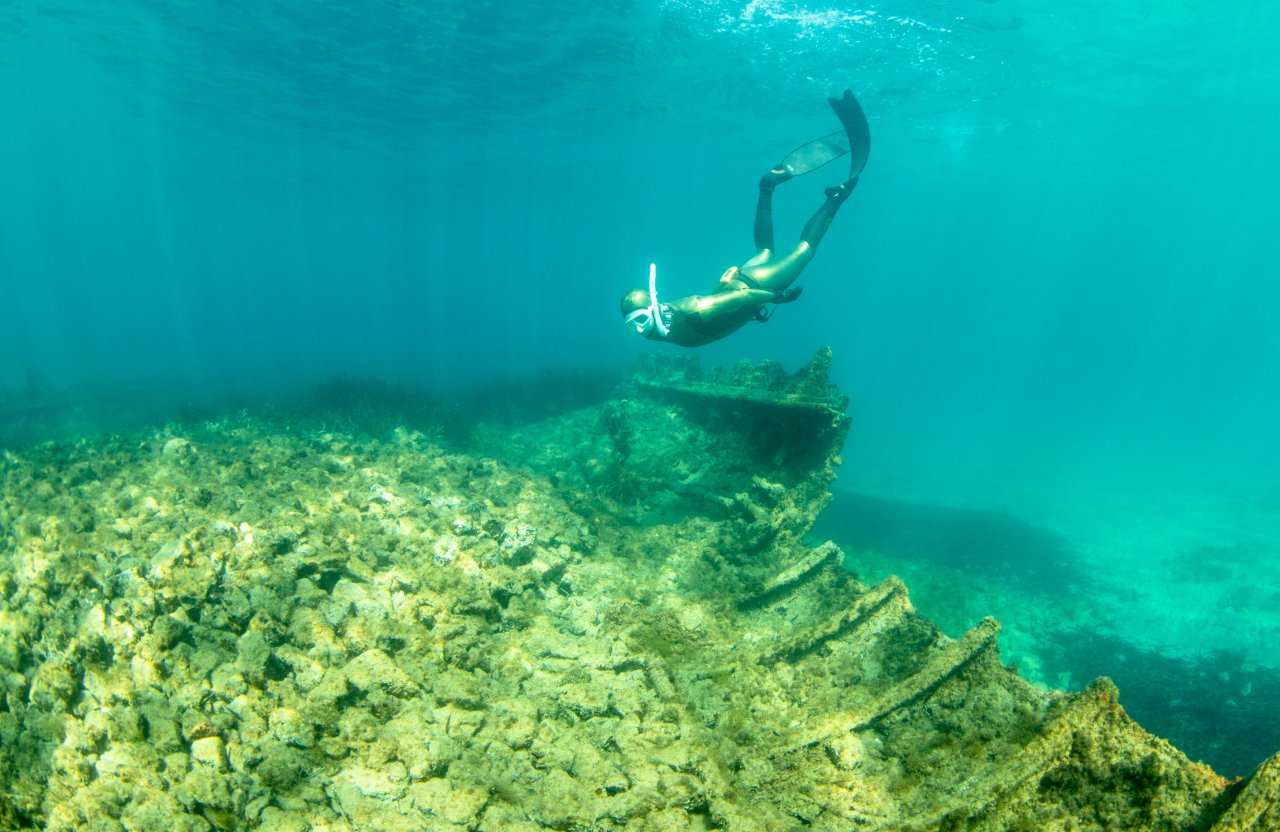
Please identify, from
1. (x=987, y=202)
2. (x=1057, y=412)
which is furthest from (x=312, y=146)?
(x=1057, y=412)

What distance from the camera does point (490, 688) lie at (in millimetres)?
3539

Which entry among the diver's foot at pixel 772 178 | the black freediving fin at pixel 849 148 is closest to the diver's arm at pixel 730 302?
the diver's foot at pixel 772 178

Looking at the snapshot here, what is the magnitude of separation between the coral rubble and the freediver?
2.80m

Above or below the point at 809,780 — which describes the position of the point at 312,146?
above

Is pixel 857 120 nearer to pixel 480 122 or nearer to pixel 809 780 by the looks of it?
pixel 809 780

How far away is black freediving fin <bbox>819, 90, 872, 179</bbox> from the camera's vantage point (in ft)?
36.3

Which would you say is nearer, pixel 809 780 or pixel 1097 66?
pixel 809 780

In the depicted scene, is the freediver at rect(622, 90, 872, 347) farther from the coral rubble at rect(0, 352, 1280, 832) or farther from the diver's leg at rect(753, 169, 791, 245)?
the coral rubble at rect(0, 352, 1280, 832)

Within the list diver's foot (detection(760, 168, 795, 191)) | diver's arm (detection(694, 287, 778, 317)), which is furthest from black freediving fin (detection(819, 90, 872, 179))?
diver's arm (detection(694, 287, 778, 317))

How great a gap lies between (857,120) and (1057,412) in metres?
57.2

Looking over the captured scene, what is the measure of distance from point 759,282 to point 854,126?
4420 millimetres

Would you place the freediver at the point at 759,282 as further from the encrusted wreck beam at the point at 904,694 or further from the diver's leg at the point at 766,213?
the encrusted wreck beam at the point at 904,694

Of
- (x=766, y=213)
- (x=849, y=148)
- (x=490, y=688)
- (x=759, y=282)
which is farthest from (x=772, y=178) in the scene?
(x=490, y=688)

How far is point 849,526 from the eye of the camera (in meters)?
14.0
